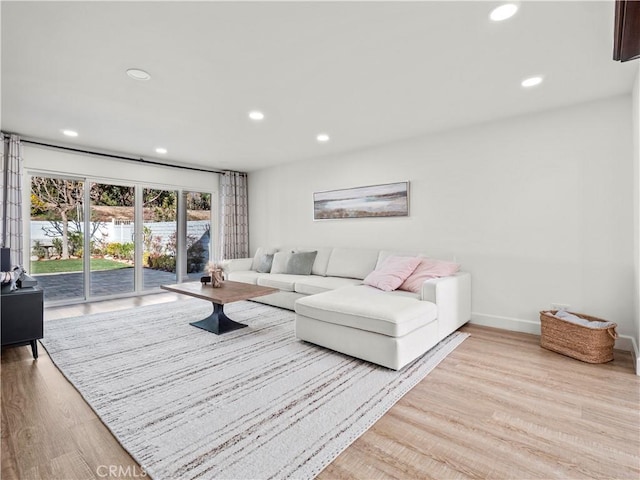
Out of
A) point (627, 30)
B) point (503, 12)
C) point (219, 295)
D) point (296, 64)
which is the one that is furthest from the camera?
point (219, 295)

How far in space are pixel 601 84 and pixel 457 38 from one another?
1.60 meters

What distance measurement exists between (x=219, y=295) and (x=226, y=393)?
3.95ft

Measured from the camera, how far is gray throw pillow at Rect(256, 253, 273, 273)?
16.4 ft

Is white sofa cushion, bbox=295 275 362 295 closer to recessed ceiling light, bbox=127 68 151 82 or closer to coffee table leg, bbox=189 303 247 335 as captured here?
coffee table leg, bbox=189 303 247 335

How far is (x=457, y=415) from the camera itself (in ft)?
6.13

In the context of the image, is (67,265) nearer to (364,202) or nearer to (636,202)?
(364,202)

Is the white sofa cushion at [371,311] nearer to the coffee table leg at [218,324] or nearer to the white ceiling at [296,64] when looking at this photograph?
the coffee table leg at [218,324]

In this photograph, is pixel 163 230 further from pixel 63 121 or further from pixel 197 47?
pixel 197 47

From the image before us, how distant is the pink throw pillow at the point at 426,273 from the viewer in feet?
10.9

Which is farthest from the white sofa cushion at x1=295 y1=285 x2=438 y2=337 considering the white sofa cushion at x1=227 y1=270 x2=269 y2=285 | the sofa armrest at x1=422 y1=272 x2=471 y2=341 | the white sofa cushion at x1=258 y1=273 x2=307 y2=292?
the white sofa cushion at x1=227 y1=270 x2=269 y2=285

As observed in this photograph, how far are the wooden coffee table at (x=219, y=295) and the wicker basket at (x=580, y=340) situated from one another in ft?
8.58

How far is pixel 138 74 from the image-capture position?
2.49 meters

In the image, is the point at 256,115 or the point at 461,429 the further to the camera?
the point at 256,115

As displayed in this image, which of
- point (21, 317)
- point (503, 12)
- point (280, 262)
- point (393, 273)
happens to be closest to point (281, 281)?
point (280, 262)
